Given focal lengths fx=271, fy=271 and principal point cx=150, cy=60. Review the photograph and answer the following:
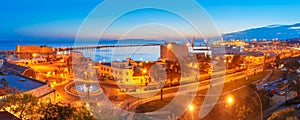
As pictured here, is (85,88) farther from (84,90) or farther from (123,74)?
(123,74)

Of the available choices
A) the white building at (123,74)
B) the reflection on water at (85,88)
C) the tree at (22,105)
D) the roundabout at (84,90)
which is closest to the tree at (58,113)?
the tree at (22,105)

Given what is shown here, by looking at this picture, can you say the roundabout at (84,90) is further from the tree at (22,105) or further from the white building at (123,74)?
the tree at (22,105)

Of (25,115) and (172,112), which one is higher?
(25,115)

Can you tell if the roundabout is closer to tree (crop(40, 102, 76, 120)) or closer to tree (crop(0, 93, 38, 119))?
tree (crop(0, 93, 38, 119))

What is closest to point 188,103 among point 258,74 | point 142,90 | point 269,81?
point 142,90

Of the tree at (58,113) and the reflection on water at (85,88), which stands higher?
the tree at (58,113)

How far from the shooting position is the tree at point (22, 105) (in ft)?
16.1

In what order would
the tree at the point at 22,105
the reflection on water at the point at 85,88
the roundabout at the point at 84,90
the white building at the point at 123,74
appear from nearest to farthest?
the tree at the point at 22,105
the roundabout at the point at 84,90
the reflection on water at the point at 85,88
the white building at the point at 123,74

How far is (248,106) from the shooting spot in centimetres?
890

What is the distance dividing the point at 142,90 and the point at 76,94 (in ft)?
10.3

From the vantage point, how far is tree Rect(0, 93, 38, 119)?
4910 mm

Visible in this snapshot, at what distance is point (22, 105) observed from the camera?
4.95 metres

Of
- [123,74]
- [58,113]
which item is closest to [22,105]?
[58,113]

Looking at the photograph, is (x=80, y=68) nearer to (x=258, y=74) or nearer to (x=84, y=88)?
(x=84, y=88)
